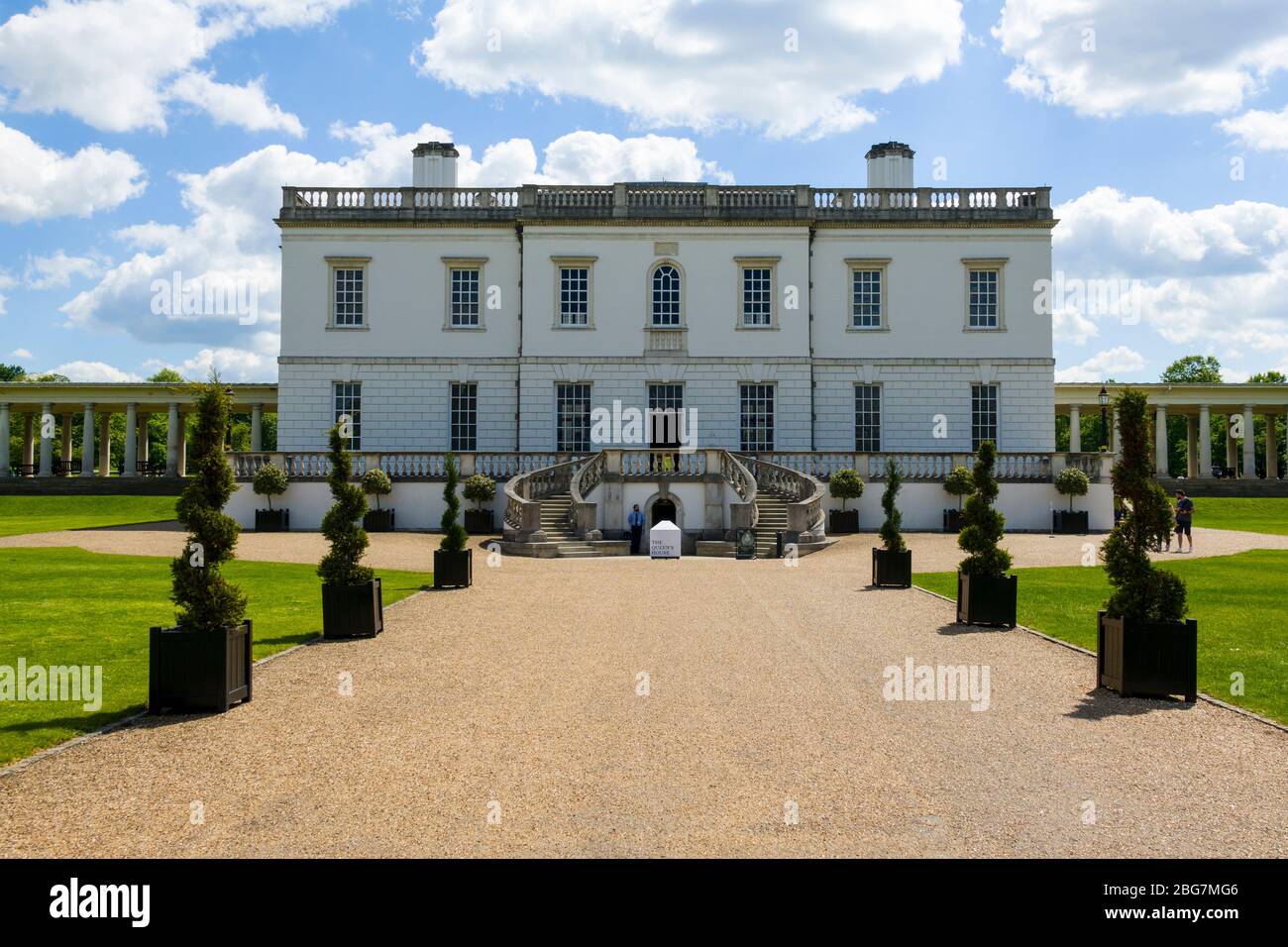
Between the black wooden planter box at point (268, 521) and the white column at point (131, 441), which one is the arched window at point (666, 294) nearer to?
the black wooden planter box at point (268, 521)

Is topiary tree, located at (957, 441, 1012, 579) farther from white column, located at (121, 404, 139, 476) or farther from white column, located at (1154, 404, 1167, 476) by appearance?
white column, located at (121, 404, 139, 476)

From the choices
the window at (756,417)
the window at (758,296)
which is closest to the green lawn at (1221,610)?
the window at (756,417)

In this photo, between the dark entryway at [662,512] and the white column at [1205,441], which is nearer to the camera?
the dark entryway at [662,512]

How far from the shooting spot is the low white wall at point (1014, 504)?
3394 centimetres

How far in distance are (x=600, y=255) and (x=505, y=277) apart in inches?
156

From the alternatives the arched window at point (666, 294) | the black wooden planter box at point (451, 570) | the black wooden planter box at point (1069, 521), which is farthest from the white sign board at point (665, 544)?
the black wooden planter box at point (1069, 521)

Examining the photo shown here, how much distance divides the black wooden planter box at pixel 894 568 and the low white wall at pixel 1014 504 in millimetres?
13530

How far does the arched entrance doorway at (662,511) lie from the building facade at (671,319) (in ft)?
25.8

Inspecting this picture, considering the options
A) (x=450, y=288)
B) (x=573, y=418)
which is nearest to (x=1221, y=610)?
(x=573, y=418)

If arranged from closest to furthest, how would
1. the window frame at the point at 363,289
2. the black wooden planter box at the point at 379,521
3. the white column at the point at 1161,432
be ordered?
the black wooden planter box at the point at 379,521 < the window frame at the point at 363,289 < the white column at the point at 1161,432

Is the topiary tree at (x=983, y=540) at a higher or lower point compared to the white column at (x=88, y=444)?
lower

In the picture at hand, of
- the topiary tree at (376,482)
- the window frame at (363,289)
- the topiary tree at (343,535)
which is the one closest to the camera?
the topiary tree at (343,535)

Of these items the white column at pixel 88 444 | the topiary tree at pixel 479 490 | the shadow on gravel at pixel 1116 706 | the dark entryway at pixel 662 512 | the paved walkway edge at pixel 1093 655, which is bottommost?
the shadow on gravel at pixel 1116 706
